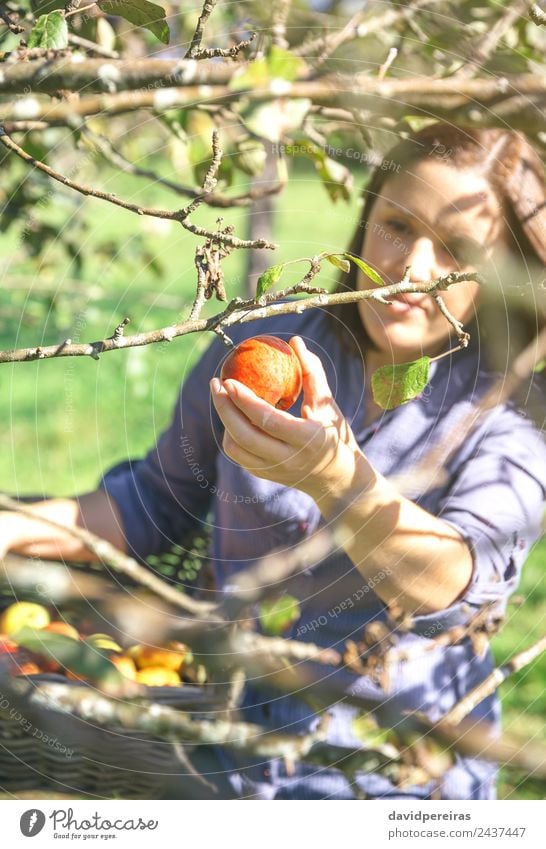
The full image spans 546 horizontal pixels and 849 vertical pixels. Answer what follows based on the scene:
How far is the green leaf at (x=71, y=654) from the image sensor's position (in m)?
0.68

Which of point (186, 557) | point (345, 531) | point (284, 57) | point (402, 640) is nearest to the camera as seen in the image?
point (284, 57)

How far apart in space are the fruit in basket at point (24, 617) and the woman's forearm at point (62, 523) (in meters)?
0.05

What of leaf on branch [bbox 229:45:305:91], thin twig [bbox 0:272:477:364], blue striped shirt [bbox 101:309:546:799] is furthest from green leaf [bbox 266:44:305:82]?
blue striped shirt [bbox 101:309:546:799]

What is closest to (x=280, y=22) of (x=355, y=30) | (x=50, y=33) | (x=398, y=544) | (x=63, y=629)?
(x=355, y=30)

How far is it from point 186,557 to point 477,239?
1.42 feet

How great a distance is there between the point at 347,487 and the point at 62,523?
34cm

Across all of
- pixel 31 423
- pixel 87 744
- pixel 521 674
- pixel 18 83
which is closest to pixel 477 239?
pixel 18 83

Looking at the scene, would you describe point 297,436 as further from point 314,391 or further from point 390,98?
point 390,98

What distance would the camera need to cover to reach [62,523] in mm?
833

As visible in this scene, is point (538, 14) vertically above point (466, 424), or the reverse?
point (538, 14)

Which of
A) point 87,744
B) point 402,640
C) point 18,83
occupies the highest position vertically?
point 18,83

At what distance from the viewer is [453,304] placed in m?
0.73

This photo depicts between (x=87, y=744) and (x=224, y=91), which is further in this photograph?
(x=87, y=744)

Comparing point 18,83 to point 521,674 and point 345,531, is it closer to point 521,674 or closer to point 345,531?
point 345,531
